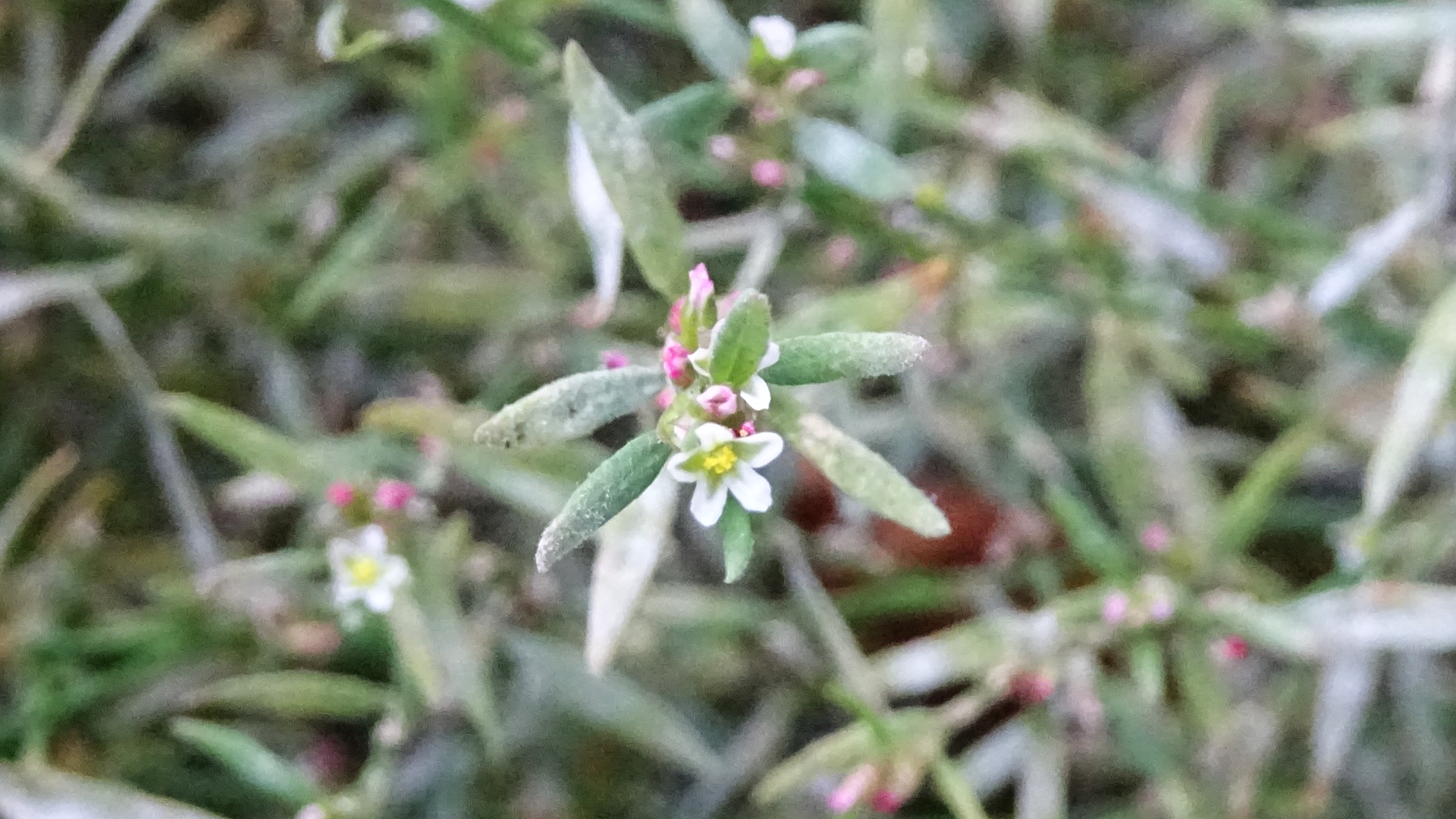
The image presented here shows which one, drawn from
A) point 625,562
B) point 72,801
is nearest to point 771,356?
point 625,562

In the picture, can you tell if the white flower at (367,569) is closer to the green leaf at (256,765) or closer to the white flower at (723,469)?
the green leaf at (256,765)

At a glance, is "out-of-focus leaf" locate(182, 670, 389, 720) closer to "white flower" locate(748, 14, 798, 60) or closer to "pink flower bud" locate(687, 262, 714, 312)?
"pink flower bud" locate(687, 262, 714, 312)

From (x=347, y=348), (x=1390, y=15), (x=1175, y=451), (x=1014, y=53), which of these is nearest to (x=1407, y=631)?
(x=1175, y=451)

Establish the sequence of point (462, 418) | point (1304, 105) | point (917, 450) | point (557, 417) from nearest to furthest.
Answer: point (557, 417)
point (462, 418)
point (917, 450)
point (1304, 105)

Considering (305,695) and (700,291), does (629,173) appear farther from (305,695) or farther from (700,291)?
(305,695)

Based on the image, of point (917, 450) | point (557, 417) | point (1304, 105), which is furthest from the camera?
point (1304, 105)

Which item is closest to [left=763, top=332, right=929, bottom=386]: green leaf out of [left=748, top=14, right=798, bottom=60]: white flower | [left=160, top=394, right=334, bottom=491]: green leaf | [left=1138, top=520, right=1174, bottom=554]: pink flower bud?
[left=748, top=14, right=798, bottom=60]: white flower

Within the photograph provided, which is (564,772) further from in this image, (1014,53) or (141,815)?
(1014,53)

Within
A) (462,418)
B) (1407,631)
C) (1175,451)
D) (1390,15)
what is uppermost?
(1390,15)
